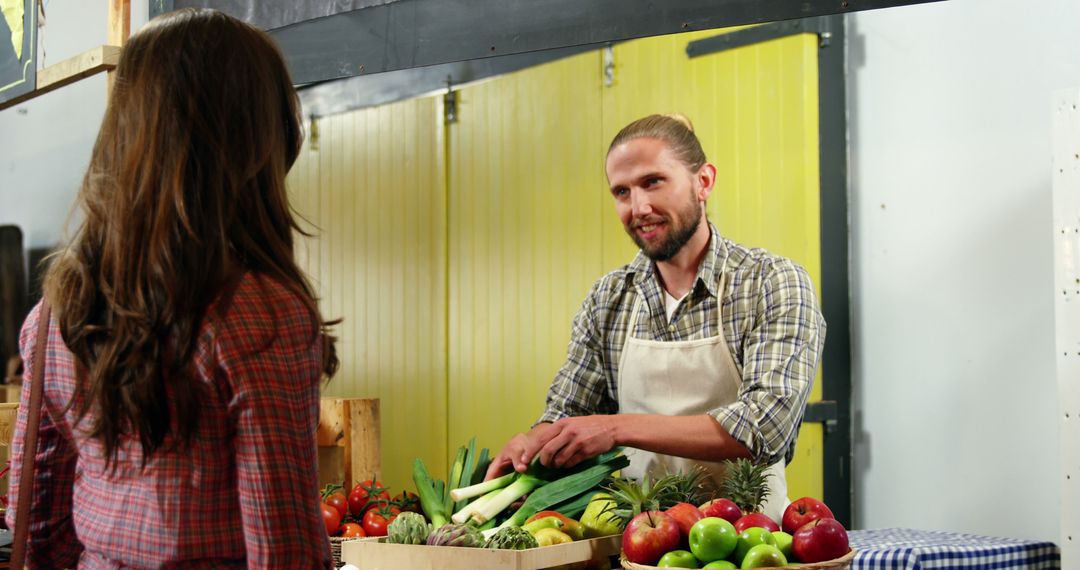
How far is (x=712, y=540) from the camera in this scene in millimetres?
1942

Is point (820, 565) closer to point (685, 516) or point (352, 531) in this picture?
point (685, 516)

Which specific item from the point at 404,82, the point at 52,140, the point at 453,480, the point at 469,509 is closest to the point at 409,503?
the point at 453,480

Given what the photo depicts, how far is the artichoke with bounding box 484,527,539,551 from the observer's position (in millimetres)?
2055

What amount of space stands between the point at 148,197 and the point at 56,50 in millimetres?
4947

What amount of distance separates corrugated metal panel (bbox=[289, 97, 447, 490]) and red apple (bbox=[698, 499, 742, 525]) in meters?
3.42

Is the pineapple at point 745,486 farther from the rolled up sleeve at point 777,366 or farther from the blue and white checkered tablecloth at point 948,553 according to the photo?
the blue and white checkered tablecloth at point 948,553

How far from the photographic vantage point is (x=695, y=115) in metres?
4.55

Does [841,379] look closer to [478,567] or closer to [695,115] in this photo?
[695,115]

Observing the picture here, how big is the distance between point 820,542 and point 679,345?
3.55 ft

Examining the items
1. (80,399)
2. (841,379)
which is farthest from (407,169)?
(80,399)

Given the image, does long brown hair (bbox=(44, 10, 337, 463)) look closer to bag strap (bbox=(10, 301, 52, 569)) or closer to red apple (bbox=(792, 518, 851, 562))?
bag strap (bbox=(10, 301, 52, 569))

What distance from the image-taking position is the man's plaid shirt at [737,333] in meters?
2.64

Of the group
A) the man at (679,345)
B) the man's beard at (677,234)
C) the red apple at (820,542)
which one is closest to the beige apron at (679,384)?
the man at (679,345)

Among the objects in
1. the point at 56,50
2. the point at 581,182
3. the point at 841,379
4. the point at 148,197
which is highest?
the point at 56,50
